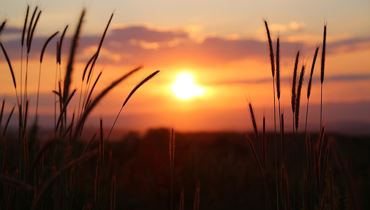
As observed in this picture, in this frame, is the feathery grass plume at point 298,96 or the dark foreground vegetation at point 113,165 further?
the feathery grass plume at point 298,96

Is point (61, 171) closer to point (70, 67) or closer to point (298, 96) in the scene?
point (70, 67)

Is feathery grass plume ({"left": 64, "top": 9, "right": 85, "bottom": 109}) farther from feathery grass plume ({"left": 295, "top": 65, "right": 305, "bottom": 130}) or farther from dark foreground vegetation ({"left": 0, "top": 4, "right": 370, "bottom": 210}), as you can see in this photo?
feathery grass plume ({"left": 295, "top": 65, "right": 305, "bottom": 130})

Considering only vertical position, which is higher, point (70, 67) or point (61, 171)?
point (70, 67)

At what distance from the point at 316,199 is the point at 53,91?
144 centimetres

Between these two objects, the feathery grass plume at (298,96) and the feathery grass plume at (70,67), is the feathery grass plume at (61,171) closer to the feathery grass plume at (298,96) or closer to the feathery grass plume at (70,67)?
the feathery grass plume at (70,67)

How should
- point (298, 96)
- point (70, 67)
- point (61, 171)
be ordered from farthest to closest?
point (298, 96) < point (70, 67) < point (61, 171)

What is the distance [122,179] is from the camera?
7.54 m

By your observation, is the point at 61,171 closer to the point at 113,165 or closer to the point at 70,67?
the point at 70,67

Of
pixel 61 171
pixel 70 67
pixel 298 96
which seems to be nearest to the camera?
pixel 61 171

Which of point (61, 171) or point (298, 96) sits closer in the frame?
point (61, 171)

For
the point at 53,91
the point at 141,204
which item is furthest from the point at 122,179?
the point at 53,91

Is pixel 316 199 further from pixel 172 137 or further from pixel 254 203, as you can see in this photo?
pixel 254 203

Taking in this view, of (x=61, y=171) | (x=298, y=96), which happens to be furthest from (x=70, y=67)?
(x=298, y=96)

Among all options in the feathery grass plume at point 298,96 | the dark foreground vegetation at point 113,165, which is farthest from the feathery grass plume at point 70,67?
the feathery grass plume at point 298,96
